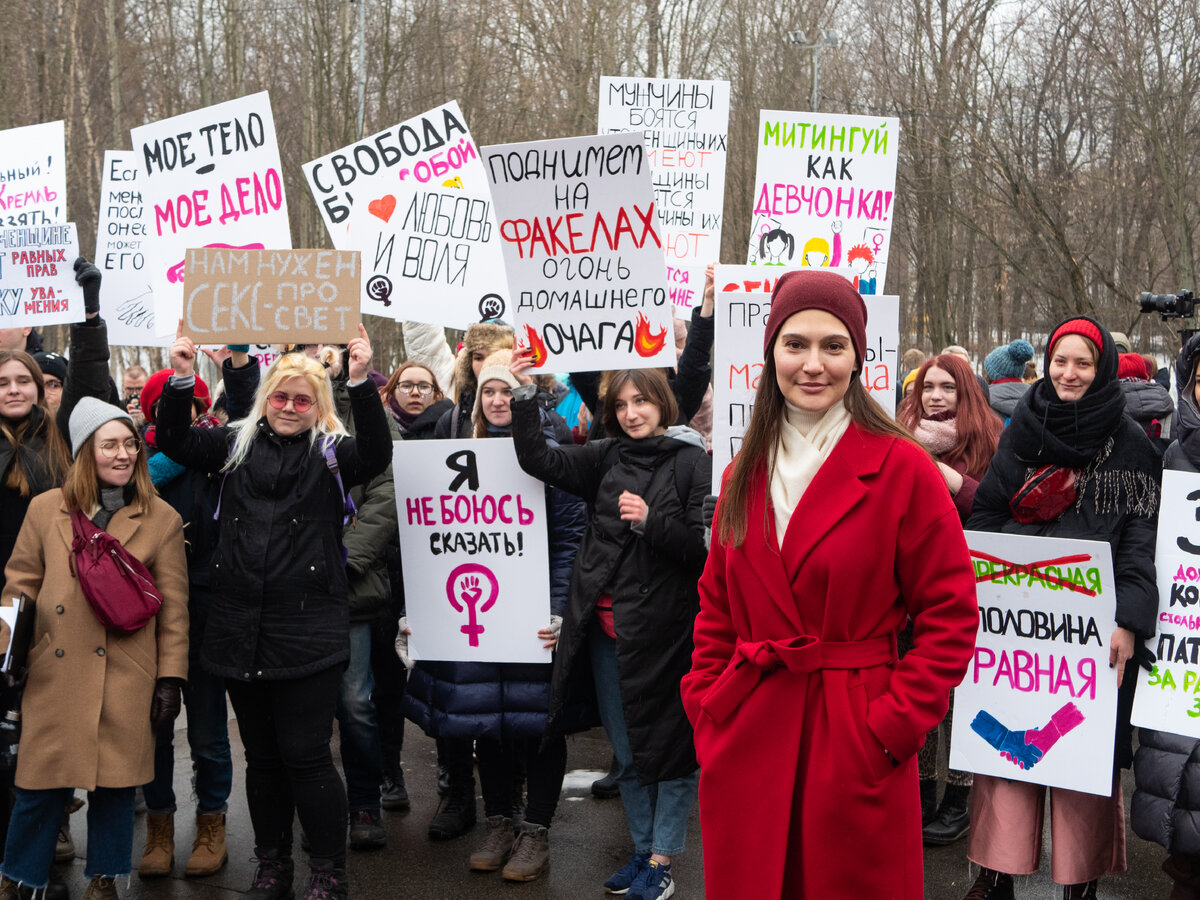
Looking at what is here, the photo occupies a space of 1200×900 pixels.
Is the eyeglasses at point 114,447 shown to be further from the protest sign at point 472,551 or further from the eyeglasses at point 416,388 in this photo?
the eyeglasses at point 416,388

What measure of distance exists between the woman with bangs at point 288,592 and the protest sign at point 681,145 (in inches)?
168

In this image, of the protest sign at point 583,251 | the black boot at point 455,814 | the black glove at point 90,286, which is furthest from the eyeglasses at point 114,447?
the black boot at point 455,814

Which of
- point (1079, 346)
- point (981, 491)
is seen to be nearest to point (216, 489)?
point (981, 491)

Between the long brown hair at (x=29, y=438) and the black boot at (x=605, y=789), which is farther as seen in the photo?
the black boot at (x=605, y=789)

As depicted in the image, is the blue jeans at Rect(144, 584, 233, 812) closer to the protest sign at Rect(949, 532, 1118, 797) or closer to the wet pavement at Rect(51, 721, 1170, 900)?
the wet pavement at Rect(51, 721, 1170, 900)

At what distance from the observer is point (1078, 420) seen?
14.2 feet

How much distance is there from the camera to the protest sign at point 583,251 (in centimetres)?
538

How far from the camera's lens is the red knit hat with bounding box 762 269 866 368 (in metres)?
3.13

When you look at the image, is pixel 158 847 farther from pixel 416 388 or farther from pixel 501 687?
pixel 416 388

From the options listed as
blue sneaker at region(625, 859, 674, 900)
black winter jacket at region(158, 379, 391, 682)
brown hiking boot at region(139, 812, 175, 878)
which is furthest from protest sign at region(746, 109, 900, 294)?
brown hiking boot at region(139, 812, 175, 878)

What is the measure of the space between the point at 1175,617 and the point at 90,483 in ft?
13.0

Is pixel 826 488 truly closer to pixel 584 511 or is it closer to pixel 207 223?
pixel 584 511

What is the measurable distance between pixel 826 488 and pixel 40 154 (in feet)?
21.4

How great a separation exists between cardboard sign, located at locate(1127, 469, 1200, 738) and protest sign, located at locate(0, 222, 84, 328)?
16.7 feet
